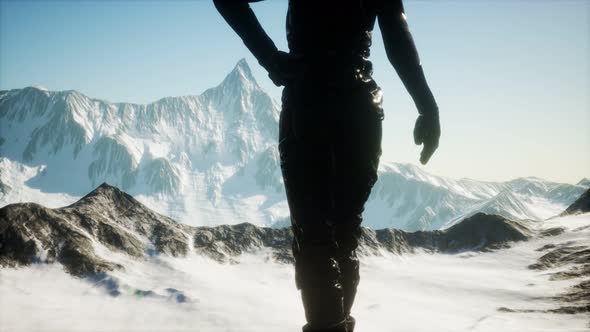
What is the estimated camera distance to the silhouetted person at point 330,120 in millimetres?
2150

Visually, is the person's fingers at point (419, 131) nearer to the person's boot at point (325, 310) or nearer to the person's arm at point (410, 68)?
the person's arm at point (410, 68)

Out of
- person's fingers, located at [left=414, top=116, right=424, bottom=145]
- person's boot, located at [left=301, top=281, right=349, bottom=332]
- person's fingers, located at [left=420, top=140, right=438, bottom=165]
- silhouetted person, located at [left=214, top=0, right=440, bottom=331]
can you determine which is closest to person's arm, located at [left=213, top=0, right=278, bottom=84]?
silhouetted person, located at [left=214, top=0, right=440, bottom=331]

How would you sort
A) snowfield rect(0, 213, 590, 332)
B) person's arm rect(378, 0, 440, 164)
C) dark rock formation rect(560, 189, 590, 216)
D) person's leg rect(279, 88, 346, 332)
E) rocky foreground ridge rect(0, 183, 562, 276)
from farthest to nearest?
dark rock formation rect(560, 189, 590, 216)
rocky foreground ridge rect(0, 183, 562, 276)
snowfield rect(0, 213, 590, 332)
person's arm rect(378, 0, 440, 164)
person's leg rect(279, 88, 346, 332)

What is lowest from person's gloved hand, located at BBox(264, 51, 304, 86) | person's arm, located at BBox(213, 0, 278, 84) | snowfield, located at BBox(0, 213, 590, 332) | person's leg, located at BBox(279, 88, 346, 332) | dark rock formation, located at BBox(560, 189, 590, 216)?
snowfield, located at BBox(0, 213, 590, 332)

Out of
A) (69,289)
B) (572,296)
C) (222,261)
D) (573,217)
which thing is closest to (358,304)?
(222,261)

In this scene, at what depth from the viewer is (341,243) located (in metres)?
2.49

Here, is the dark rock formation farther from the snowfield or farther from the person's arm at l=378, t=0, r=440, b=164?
the person's arm at l=378, t=0, r=440, b=164

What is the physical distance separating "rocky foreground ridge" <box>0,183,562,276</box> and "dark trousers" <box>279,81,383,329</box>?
176ft

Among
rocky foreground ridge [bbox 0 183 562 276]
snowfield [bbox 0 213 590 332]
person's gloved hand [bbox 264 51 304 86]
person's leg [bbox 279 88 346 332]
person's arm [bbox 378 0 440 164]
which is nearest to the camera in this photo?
person's leg [bbox 279 88 346 332]

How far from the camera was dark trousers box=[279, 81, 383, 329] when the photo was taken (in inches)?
81.2

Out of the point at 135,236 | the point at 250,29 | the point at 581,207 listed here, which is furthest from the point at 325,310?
the point at 581,207

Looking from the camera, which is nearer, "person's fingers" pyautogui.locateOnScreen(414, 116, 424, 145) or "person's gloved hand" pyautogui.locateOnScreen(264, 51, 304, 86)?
"person's gloved hand" pyautogui.locateOnScreen(264, 51, 304, 86)

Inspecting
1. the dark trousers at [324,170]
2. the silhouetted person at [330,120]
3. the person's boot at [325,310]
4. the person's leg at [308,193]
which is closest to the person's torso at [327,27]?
the silhouetted person at [330,120]

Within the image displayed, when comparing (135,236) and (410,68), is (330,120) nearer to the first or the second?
(410,68)
